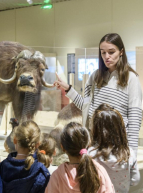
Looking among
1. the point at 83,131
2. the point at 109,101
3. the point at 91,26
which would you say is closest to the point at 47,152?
the point at 109,101

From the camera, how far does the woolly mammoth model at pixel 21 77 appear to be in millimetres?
2473

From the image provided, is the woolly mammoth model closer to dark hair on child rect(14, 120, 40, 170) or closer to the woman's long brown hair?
the woman's long brown hair

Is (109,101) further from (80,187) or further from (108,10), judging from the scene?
(108,10)

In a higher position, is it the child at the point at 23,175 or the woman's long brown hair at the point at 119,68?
the woman's long brown hair at the point at 119,68

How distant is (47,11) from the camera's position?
263 centimetres

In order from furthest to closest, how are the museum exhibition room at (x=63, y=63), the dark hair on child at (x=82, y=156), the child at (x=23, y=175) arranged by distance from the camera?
the museum exhibition room at (x=63, y=63) → the child at (x=23, y=175) → the dark hair on child at (x=82, y=156)

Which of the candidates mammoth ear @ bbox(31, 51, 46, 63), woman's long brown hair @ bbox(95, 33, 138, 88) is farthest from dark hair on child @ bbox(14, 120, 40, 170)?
mammoth ear @ bbox(31, 51, 46, 63)

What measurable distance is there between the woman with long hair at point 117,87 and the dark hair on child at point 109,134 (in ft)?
0.60

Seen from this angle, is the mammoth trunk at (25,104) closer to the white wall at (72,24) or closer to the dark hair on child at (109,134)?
the white wall at (72,24)

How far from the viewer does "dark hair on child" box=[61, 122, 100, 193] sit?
4.38ft

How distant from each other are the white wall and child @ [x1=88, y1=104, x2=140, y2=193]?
1.00 meters

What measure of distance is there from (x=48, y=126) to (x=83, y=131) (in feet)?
4.06

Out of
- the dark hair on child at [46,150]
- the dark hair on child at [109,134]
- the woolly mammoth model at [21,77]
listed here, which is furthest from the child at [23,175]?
the woolly mammoth model at [21,77]

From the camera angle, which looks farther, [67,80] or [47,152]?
[67,80]
